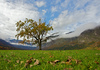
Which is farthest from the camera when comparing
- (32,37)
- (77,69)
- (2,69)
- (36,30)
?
(32,37)

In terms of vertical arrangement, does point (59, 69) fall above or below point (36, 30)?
below

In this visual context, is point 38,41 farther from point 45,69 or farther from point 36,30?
point 45,69

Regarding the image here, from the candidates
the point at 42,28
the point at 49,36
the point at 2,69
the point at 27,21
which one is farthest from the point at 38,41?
the point at 2,69

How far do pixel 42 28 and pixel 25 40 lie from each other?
9.24 meters

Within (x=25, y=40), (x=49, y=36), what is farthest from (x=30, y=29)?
(x=49, y=36)

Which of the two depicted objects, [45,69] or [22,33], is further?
[22,33]

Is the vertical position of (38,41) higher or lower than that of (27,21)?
lower

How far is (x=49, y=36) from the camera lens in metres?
35.9

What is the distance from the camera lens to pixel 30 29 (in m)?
32.9

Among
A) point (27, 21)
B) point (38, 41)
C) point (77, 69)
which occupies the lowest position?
point (77, 69)

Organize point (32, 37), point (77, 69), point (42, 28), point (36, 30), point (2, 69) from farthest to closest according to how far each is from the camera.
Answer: point (32, 37) → point (36, 30) → point (42, 28) → point (2, 69) → point (77, 69)

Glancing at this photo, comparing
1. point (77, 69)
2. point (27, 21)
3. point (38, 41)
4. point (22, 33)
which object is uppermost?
point (27, 21)

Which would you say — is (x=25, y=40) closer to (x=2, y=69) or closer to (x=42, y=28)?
(x=42, y=28)

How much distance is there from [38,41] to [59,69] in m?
33.5
